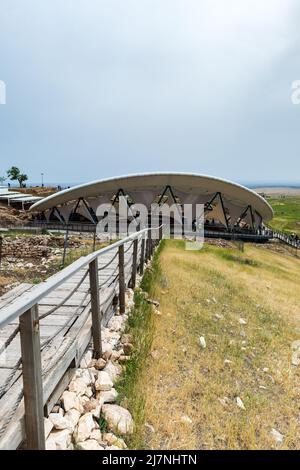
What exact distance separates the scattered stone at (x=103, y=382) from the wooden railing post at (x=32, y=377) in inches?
51.7

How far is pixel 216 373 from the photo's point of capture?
16.9 ft

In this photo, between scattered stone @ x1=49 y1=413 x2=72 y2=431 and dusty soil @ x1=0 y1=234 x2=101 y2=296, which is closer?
scattered stone @ x1=49 y1=413 x2=72 y2=431

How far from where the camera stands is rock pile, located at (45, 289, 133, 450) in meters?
2.79

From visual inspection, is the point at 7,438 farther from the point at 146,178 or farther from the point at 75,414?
the point at 146,178

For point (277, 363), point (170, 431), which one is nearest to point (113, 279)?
point (170, 431)

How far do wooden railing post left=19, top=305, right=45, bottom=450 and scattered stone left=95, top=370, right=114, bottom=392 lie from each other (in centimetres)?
131

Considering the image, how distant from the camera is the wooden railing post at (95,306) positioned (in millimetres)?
3887

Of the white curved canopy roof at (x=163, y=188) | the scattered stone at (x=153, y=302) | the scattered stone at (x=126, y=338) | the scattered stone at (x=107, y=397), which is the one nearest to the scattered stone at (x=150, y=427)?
the scattered stone at (x=107, y=397)

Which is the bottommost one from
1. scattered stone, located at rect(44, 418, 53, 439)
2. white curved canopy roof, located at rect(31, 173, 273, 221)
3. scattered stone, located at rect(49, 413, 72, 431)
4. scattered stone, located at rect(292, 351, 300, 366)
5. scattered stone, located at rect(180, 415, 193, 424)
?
scattered stone, located at rect(292, 351, 300, 366)

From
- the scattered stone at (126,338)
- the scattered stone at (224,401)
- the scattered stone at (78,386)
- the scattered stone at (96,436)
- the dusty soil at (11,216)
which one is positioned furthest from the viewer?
the dusty soil at (11,216)

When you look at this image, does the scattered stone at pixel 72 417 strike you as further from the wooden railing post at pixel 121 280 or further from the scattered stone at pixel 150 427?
the wooden railing post at pixel 121 280

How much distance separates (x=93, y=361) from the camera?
4.06m

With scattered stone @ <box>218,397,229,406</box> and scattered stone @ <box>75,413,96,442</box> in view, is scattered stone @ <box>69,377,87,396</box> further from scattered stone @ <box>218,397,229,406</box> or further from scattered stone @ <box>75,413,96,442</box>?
scattered stone @ <box>218,397,229,406</box>

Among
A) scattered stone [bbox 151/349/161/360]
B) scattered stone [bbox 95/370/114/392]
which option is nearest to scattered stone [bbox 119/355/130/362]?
scattered stone [bbox 95/370/114/392]
